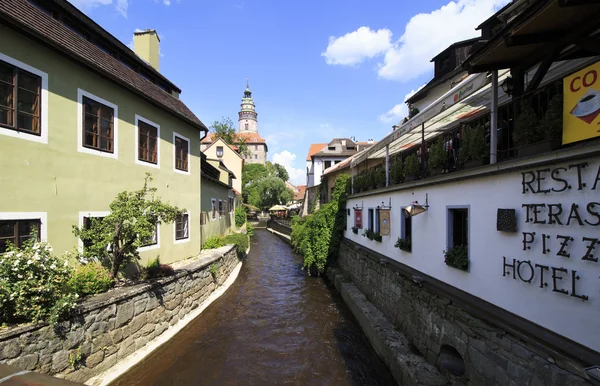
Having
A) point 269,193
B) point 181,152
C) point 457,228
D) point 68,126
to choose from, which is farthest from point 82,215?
point 269,193

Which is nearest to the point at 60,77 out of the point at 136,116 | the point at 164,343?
the point at 136,116

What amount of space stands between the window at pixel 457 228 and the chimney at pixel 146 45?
14.8 m

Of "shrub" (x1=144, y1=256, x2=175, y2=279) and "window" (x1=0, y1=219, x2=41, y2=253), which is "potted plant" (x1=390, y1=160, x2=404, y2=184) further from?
"window" (x1=0, y1=219, x2=41, y2=253)

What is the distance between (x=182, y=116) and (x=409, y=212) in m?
9.64

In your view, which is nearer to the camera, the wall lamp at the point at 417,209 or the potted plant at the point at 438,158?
the potted plant at the point at 438,158

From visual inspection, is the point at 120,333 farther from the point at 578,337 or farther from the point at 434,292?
the point at 578,337

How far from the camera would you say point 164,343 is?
823cm

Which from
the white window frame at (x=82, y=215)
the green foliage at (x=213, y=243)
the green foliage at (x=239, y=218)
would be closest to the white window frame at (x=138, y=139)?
the white window frame at (x=82, y=215)

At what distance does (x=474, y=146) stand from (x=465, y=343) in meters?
3.47

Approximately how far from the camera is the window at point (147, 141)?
9.82 metres

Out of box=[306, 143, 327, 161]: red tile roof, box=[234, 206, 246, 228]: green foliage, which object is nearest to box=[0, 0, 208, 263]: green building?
box=[234, 206, 246, 228]: green foliage

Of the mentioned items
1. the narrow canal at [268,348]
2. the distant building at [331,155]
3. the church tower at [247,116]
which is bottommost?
the narrow canal at [268,348]

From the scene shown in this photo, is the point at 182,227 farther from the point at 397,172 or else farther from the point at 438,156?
the point at 438,156

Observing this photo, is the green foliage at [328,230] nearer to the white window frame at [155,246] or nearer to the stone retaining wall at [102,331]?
the stone retaining wall at [102,331]
